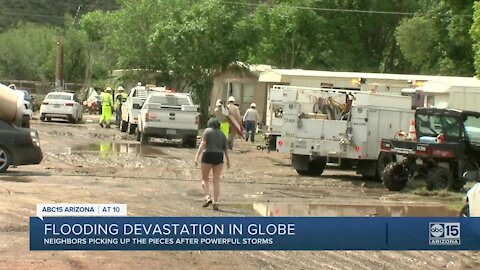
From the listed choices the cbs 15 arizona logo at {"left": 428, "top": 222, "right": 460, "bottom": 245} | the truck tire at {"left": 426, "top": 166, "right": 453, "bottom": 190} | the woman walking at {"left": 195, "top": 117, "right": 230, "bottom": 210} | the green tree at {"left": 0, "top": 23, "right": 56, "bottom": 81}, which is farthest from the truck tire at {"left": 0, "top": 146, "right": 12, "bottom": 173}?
the green tree at {"left": 0, "top": 23, "right": 56, "bottom": 81}

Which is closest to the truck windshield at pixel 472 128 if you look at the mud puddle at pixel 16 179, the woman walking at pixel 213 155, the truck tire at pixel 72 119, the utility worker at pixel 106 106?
the woman walking at pixel 213 155

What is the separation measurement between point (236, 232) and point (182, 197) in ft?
27.3

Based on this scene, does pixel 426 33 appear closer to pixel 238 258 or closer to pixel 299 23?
pixel 299 23

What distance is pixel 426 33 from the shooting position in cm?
4419

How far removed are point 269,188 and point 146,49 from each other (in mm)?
27876

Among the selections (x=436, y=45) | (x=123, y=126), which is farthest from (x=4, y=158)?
(x=436, y=45)

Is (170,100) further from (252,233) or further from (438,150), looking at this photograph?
(252,233)

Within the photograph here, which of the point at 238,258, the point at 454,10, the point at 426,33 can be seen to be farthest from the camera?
the point at 426,33

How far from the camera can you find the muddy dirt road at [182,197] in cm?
1001

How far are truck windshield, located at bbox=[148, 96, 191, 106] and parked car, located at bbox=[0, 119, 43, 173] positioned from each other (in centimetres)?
1122

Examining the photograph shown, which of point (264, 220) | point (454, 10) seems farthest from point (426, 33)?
point (264, 220)

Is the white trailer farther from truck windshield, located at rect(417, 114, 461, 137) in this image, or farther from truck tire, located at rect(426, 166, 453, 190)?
truck tire, located at rect(426, 166, 453, 190)

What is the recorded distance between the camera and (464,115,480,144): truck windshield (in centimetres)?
1862

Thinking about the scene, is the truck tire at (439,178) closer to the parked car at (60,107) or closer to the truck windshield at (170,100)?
the truck windshield at (170,100)
